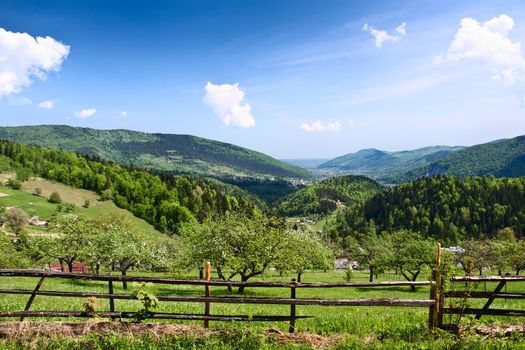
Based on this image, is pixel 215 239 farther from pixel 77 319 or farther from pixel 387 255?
pixel 387 255

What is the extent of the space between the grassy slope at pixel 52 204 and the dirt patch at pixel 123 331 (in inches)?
5309

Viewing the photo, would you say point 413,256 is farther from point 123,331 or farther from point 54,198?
point 54,198

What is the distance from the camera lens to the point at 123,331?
12688 mm

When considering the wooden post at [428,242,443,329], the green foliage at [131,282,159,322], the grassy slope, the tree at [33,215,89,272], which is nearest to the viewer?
the green foliage at [131,282,159,322]

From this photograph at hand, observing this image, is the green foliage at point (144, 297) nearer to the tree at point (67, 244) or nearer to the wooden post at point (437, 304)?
the wooden post at point (437, 304)

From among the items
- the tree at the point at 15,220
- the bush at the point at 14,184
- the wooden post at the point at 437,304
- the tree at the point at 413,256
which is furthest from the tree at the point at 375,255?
the bush at the point at 14,184

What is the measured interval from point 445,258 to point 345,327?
173 inches

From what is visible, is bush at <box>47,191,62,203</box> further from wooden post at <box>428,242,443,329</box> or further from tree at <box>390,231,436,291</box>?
wooden post at <box>428,242,443,329</box>

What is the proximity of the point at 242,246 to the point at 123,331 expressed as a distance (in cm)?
2597

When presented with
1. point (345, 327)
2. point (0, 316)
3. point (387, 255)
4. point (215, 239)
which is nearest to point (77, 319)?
point (0, 316)

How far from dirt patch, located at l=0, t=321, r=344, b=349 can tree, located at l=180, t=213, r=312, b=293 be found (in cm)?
2334

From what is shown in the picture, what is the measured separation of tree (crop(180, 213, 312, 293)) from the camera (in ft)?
123

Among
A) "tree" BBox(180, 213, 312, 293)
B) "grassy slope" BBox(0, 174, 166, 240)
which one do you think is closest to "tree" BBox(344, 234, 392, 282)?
"tree" BBox(180, 213, 312, 293)

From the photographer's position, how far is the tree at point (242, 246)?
37.6 metres
